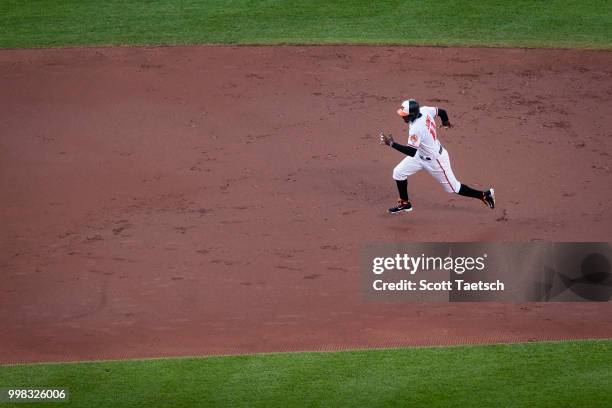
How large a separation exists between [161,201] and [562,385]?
20.2 feet

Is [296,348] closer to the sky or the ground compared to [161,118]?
closer to the ground

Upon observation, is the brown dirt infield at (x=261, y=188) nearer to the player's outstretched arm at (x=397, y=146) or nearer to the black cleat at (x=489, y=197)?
the black cleat at (x=489, y=197)

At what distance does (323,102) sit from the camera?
16.7 meters

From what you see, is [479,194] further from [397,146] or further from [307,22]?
[307,22]

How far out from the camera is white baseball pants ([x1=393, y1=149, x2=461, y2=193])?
1349cm

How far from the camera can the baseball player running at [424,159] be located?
13.3m

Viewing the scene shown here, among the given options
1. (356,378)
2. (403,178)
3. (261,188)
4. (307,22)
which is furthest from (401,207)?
(307,22)

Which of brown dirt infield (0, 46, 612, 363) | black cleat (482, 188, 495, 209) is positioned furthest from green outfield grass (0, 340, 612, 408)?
black cleat (482, 188, 495, 209)

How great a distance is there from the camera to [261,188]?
14.3 m

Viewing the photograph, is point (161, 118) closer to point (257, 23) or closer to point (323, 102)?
point (323, 102)

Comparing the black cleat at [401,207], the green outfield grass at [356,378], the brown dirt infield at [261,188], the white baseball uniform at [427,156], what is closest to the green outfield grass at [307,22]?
the brown dirt infield at [261,188]

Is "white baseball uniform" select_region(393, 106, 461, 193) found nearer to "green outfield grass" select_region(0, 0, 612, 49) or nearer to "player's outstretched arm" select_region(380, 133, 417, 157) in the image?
"player's outstretched arm" select_region(380, 133, 417, 157)

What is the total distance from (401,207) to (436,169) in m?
0.70

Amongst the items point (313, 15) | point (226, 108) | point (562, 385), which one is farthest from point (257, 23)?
point (562, 385)
